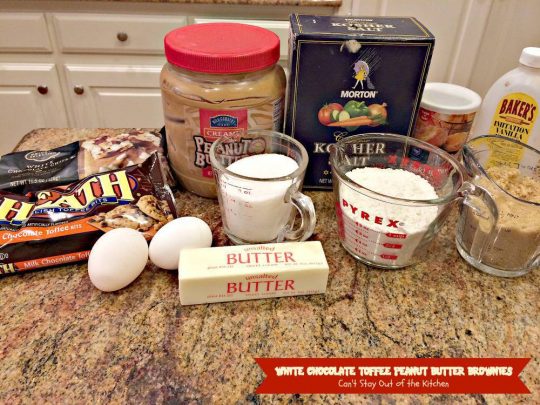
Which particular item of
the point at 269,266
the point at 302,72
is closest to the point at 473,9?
the point at 302,72

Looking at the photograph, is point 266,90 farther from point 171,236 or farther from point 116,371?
point 116,371

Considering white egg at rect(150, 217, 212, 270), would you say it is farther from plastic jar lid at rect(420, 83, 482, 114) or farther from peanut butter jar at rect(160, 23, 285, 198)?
plastic jar lid at rect(420, 83, 482, 114)

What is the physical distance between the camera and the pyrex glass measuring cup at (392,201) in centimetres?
63

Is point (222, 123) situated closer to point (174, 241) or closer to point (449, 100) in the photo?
point (174, 241)

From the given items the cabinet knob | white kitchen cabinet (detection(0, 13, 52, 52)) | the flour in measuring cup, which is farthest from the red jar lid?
white kitchen cabinet (detection(0, 13, 52, 52))

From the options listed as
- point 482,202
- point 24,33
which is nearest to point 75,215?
point 482,202

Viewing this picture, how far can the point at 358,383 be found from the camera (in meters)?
0.53

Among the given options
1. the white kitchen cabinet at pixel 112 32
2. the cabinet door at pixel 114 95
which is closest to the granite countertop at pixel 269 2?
the white kitchen cabinet at pixel 112 32

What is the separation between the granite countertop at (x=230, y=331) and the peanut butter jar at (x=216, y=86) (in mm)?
236

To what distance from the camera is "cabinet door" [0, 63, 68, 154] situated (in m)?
1.70

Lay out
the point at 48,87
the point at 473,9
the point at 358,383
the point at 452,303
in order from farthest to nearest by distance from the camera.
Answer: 1. the point at 48,87
2. the point at 473,9
3. the point at 452,303
4. the point at 358,383

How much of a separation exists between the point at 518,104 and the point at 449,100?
12 cm

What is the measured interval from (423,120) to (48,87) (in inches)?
58.4

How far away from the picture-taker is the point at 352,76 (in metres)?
0.72
